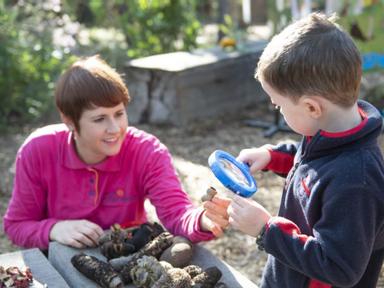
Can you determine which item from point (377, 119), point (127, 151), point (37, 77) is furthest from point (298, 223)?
point (37, 77)

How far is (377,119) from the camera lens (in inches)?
64.5

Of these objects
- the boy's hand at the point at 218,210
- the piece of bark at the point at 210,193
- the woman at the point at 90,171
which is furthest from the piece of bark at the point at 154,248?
the piece of bark at the point at 210,193

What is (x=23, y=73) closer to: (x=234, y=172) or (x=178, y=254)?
(x=178, y=254)

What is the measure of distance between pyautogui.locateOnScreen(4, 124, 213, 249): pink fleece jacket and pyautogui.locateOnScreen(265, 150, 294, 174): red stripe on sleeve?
666mm

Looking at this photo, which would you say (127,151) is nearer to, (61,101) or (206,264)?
(61,101)

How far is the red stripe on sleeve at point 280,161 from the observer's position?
2051 mm

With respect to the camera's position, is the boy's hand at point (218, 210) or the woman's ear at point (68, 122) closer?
the boy's hand at point (218, 210)

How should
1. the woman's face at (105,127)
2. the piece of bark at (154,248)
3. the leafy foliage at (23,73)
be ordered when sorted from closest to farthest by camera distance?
1. the piece of bark at (154,248)
2. the woman's face at (105,127)
3. the leafy foliage at (23,73)

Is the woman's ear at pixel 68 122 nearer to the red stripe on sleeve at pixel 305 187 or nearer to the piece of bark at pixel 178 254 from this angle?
the piece of bark at pixel 178 254

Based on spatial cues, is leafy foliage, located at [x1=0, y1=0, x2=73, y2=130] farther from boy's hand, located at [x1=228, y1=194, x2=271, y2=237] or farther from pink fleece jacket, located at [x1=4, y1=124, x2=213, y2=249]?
boy's hand, located at [x1=228, y1=194, x2=271, y2=237]

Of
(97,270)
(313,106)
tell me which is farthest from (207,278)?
(313,106)

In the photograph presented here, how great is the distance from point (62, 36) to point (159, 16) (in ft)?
3.62

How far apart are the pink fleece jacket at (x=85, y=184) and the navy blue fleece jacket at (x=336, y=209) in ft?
3.35

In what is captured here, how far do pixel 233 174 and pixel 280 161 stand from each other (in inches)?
A: 11.6
